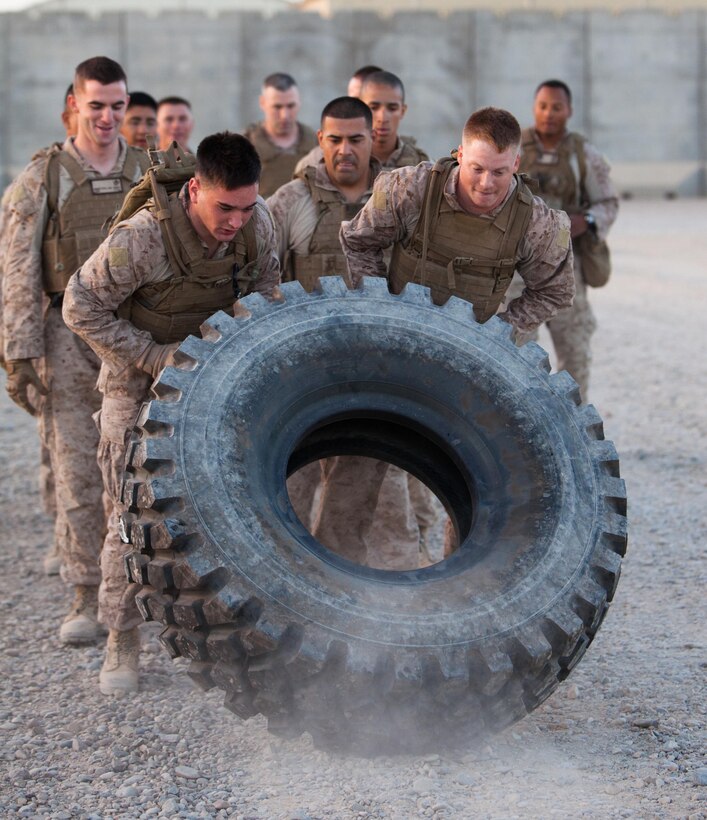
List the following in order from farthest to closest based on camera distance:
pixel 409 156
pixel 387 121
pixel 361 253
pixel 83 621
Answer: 1. pixel 387 121
2. pixel 409 156
3. pixel 83 621
4. pixel 361 253

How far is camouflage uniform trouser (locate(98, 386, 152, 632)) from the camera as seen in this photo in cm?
438

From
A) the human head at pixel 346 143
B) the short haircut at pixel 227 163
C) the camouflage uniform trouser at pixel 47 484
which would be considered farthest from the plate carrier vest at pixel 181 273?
the camouflage uniform trouser at pixel 47 484

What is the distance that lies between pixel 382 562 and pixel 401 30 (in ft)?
72.0

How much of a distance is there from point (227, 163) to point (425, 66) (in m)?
22.8

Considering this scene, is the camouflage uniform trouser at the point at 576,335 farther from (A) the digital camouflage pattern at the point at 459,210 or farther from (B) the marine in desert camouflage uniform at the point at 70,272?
(B) the marine in desert camouflage uniform at the point at 70,272

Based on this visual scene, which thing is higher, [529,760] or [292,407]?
[292,407]

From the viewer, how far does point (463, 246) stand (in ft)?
14.5

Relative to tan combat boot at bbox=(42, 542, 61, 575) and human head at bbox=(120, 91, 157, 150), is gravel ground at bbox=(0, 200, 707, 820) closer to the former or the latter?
tan combat boot at bbox=(42, 542, 61, 575)

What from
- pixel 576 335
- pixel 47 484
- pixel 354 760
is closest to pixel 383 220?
pixel 354 760

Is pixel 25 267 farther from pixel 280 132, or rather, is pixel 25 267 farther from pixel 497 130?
pixel 280 132

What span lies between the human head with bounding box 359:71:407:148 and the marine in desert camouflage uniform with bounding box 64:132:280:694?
178 cm

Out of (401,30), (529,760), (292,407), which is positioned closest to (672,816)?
(529,760)

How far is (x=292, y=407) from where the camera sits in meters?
3.88

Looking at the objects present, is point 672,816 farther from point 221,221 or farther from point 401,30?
point 401,30
